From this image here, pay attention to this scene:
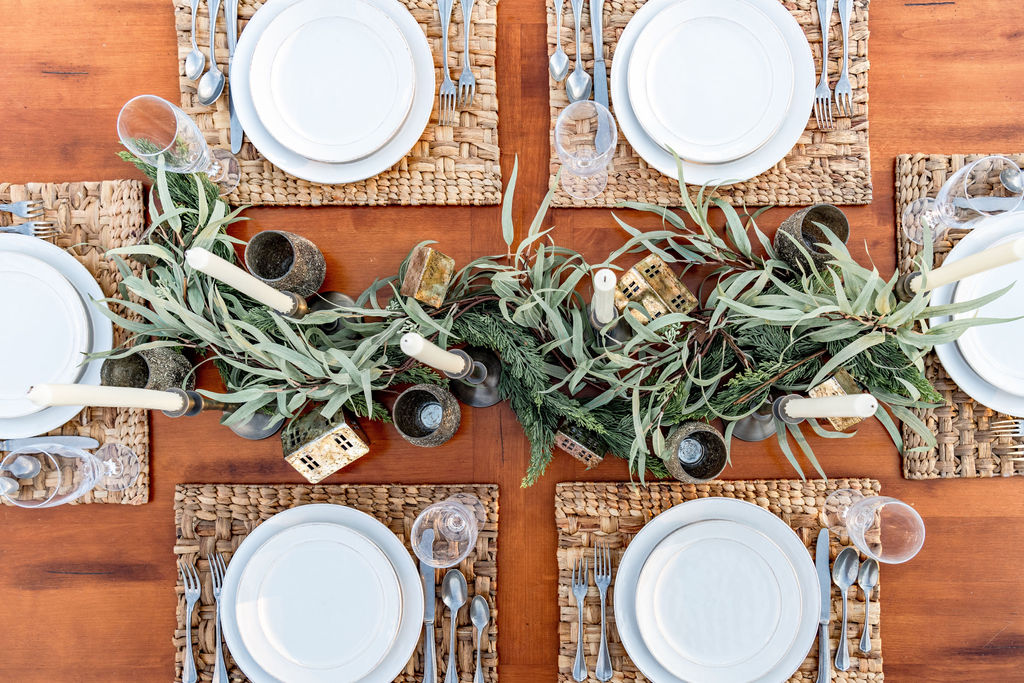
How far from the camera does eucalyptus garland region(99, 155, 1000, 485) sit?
2.50 ft

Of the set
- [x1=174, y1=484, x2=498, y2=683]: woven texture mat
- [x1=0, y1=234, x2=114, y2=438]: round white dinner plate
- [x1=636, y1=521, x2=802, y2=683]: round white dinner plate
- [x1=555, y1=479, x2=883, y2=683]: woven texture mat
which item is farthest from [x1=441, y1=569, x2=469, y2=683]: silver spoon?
[x1=0, y1=234, x2=114, y2=438]: round white dinner plate

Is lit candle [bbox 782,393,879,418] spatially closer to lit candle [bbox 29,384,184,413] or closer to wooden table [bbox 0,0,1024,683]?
wooden table [bbox 0,0,1024,683]

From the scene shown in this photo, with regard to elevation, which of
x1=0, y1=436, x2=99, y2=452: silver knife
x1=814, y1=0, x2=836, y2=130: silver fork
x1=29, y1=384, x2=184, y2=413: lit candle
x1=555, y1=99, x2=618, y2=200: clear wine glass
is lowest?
x1=0, y1=436, x2=99, y2=452: silver knife

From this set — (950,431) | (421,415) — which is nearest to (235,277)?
(421,415)

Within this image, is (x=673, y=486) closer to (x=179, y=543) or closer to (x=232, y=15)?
(x=179, y=543)

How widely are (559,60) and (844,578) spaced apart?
2.81 feet

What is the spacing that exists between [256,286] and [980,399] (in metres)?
0.98

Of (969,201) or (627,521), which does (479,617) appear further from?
(969,201)

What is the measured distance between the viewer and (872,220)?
0.91 meters

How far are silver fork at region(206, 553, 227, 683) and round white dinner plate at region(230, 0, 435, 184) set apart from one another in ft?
1.90

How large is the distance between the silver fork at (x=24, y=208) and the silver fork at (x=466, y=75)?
0.66m

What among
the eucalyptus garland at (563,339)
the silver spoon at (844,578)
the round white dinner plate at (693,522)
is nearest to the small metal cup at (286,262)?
the eucalyptus garland at (563,339)

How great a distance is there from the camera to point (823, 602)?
2.88ft

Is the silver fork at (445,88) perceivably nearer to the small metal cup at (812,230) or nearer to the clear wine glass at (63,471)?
the small metal cup at (812,230)
